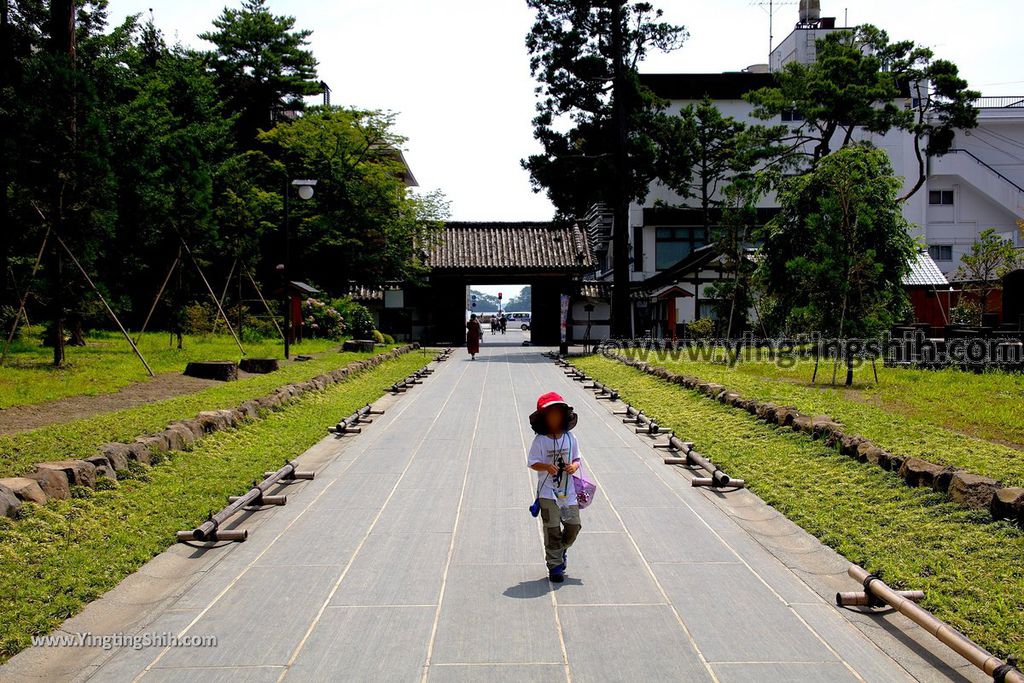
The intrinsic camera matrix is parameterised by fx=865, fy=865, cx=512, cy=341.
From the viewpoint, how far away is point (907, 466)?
7.46 metres

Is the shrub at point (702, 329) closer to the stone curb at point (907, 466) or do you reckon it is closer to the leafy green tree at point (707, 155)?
the leafy green tree at point (707, 155)

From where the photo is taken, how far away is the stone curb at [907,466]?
20.1 feet

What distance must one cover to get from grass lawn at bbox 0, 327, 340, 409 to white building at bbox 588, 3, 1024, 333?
2224cm

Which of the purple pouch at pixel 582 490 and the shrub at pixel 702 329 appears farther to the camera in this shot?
the shrub at pixel 702 329

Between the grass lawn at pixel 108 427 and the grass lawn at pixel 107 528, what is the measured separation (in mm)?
710

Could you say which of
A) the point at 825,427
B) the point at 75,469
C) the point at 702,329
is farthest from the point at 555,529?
the point at 702,329

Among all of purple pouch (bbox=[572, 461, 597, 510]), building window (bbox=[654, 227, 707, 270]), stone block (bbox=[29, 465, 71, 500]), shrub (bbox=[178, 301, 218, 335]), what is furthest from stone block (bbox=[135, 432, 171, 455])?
building window (bbox=[654, 227, 707, 270])

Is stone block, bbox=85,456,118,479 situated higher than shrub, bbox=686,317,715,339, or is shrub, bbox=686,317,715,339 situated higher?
shrub, bbox=686,317,715,339

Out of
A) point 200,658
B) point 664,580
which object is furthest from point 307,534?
point 664,580

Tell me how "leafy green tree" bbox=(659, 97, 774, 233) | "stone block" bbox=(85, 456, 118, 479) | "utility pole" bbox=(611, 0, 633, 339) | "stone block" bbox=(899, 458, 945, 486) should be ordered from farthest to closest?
"leafy green tree" bbox=(659, 97, 774, 233) → "utility pole" bbox=(611, 0, 633, 339) → "stone block" bbox=(85, 456, 118, 479) → "stone block" bbox=(899, 458, 945, 486)

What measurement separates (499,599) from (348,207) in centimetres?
3360

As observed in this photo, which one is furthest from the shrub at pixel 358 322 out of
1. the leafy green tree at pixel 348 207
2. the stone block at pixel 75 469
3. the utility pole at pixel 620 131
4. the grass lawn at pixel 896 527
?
the stone block at pixel 75 469

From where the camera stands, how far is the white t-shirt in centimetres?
556

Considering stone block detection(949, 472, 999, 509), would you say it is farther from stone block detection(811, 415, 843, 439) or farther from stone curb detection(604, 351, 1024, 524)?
stone block detection(811, 415, 843, 439)
